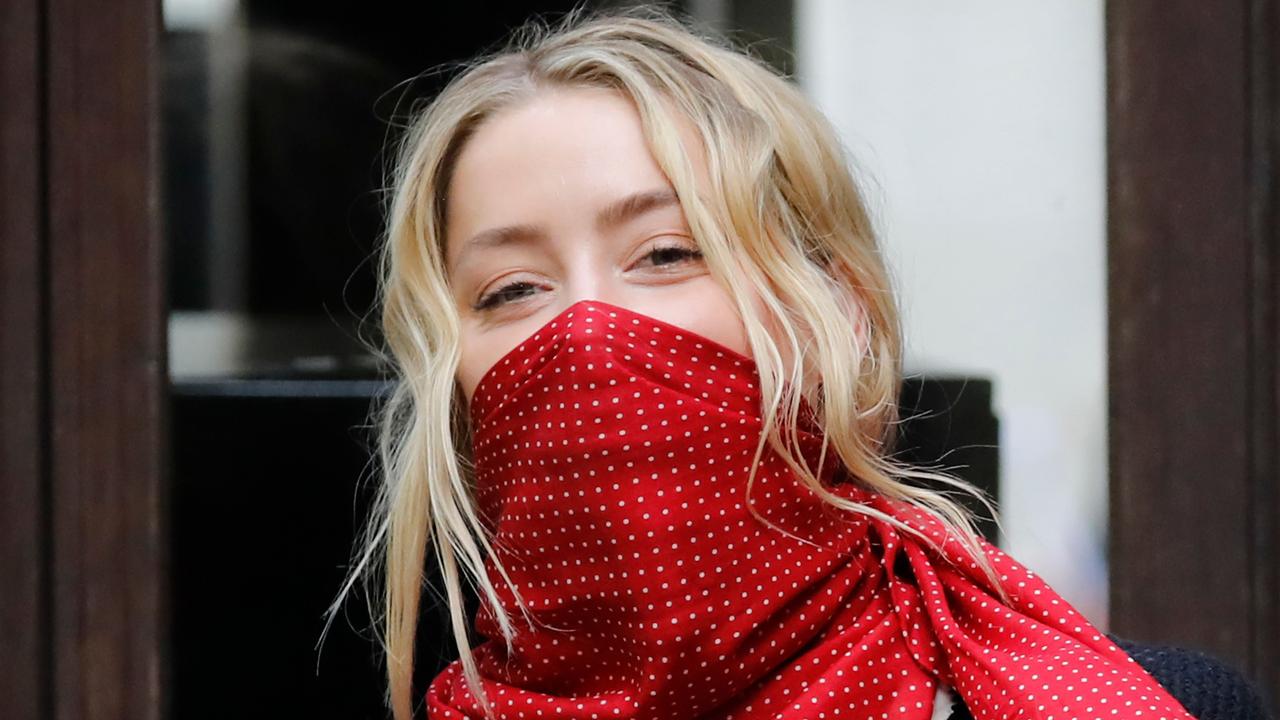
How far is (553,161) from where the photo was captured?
103 centimetres

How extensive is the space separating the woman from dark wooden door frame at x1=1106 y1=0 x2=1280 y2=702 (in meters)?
0.41

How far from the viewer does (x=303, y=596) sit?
5.16 feet

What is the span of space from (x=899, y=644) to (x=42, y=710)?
1021 mm

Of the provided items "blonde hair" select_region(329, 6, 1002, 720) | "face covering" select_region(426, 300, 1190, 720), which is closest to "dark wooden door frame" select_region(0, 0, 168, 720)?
"blonde hair" select_region(329, 6, 1002, 720)

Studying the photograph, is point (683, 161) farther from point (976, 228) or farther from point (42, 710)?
point (42, 710)

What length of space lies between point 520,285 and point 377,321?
60 cm

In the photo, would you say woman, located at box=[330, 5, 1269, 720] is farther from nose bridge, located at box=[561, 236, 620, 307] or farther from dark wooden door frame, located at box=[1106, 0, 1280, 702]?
dark wooden door frame, located at box=[1106, 0, 1280, 702]

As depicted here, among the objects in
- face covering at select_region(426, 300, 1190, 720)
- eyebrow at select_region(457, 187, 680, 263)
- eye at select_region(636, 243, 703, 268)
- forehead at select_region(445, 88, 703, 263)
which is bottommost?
face covering at select_region(426, 300, 1190, 720)

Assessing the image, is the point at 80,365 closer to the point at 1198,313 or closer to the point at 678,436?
the point at 678,436

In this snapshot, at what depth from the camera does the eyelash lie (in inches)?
39.7

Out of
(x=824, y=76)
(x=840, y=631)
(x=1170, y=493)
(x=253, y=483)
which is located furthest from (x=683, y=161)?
(x=253, y=483)

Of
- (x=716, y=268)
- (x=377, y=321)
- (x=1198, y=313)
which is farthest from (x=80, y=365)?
(x=1198, y=313)

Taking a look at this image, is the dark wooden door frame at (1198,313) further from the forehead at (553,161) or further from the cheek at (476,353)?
the cheek at (476,353)

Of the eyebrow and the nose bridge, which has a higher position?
the eyebrow
